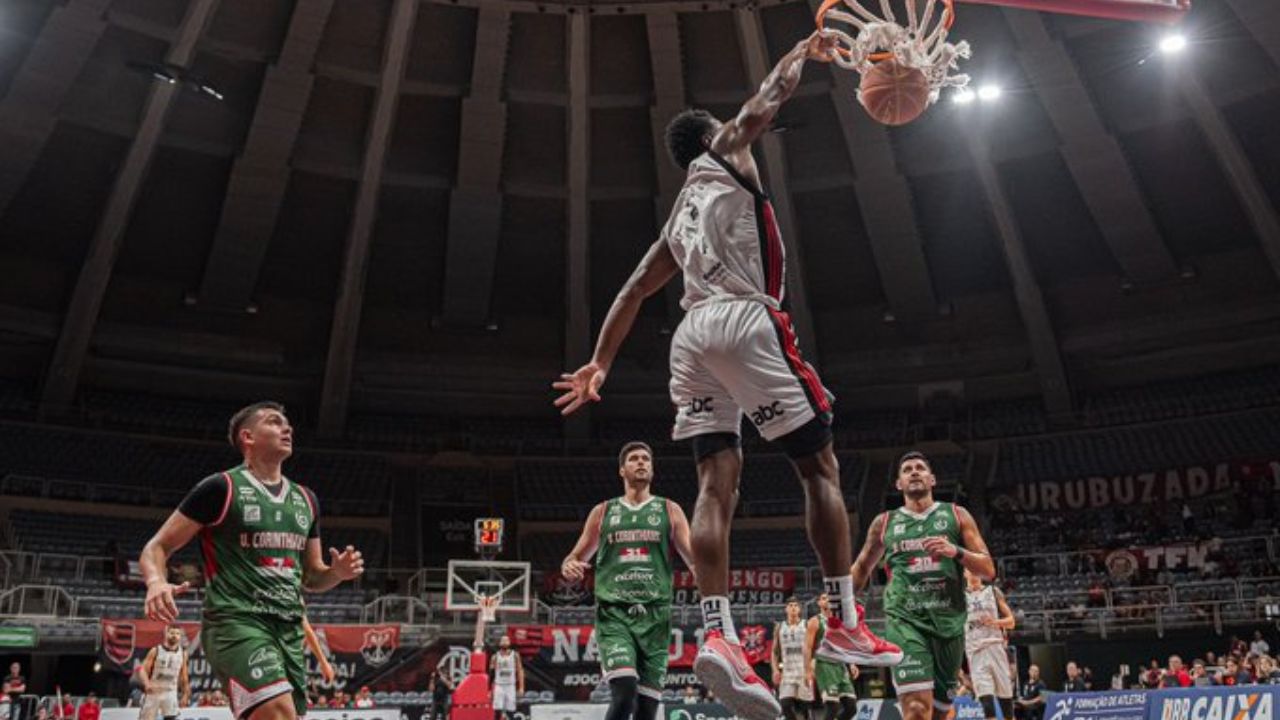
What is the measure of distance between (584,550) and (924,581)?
2.65m

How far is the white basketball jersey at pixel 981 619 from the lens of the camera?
12.8m

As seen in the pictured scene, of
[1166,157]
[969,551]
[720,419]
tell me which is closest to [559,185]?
[1166,157]

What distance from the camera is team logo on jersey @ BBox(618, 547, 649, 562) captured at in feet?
26.9

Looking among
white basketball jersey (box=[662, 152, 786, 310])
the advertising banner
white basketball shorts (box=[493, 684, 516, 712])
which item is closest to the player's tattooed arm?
white basketball jersey (box=[662, 152, 786, 310])

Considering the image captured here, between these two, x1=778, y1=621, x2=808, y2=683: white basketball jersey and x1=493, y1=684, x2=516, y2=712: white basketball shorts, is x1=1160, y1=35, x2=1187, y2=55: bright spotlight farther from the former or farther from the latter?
x1=493, y1=684, x2=516, y2=712: white basketball shorts

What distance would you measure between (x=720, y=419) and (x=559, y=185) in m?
26.5

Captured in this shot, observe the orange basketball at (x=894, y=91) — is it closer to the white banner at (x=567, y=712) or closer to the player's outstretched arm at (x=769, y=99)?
the player's outstretched arm at (x=769, y=99)

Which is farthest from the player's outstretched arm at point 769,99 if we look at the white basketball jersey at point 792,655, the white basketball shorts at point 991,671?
the white basketball jersey at point 792,655

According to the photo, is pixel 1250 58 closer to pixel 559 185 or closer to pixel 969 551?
pixel 559 185

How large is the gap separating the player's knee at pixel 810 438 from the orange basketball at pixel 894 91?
2.07m

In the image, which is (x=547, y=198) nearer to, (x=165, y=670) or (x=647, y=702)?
(x=165, y=670)

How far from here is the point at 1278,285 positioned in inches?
1226

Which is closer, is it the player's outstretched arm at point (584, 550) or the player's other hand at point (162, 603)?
the player's other hand at point (162, 603)

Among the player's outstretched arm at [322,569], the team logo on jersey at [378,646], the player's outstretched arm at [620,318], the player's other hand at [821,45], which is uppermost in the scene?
the player's other hand at [821,45]
